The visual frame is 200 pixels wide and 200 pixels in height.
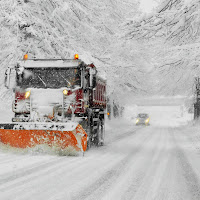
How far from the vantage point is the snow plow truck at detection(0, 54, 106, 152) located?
9.05 m

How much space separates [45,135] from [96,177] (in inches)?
126

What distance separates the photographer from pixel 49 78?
33.8 feet

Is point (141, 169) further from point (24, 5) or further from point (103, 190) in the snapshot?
point (24, 5)

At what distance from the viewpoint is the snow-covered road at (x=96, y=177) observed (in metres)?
5.04

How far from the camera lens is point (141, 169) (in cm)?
741

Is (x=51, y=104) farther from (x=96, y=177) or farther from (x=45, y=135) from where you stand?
(x=96, y=177)

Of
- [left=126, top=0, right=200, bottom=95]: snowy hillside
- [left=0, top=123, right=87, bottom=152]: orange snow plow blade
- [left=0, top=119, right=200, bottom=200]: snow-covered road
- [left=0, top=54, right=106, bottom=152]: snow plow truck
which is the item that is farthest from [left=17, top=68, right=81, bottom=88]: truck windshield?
[left=0, top=119, right=200, bottom=200]: snow-covered road

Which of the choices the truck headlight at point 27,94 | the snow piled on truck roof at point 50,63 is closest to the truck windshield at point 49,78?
the snow piled on truck roof at point 50,63

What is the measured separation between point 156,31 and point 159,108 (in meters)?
107

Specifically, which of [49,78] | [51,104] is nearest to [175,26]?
[49,78]

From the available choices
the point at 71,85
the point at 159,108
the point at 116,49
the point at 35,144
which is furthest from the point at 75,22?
the point at 159,108

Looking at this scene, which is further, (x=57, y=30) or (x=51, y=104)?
(x=57, y=30)

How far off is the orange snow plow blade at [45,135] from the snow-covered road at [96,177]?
38cm

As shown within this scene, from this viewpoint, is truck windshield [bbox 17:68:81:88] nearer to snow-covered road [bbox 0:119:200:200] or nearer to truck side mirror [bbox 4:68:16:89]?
truck side mirror [bbox 4:68:16:89]
